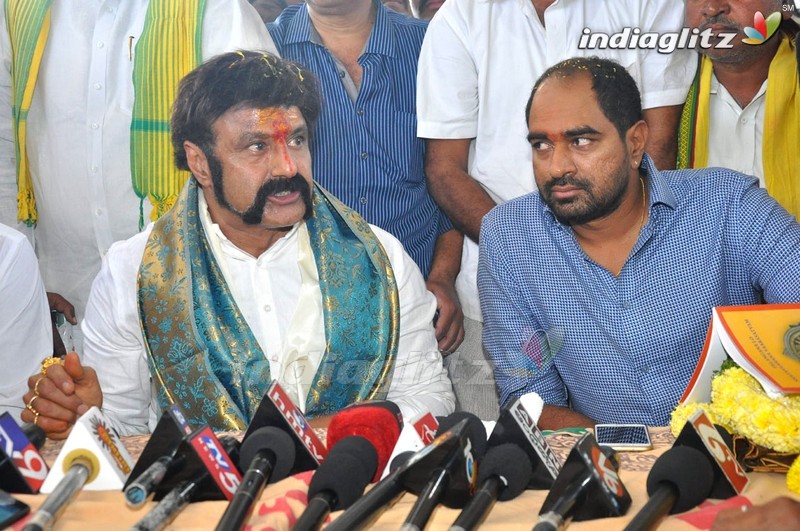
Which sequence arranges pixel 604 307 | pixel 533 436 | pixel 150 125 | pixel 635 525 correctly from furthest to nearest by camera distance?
1. pixel 150 125
2. pixel 604 307
3. pixel 533 436
4. pixel 635 525

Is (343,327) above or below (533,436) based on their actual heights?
below

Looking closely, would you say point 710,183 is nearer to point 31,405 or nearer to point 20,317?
point 31,405

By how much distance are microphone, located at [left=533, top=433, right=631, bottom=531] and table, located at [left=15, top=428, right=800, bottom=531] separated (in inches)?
1.0

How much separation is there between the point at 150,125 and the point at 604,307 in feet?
4.86

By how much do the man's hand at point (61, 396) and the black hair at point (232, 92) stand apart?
845 mm

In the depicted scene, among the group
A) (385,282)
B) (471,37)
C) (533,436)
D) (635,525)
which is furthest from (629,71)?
(635,525)

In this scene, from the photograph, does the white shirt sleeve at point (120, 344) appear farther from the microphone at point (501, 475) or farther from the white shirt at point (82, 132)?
the microphone at point (501, 475)

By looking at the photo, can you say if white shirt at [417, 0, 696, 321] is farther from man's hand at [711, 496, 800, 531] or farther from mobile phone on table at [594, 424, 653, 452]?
man's hand at [711, 496, 800, 531]

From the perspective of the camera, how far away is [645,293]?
263 centimetres

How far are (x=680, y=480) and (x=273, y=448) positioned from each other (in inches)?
26.4

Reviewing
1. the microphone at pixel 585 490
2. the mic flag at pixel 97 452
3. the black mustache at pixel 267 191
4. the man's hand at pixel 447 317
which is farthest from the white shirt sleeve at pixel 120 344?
the microphone at pixel 585 490

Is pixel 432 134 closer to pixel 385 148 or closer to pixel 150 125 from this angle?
pixel 385 148

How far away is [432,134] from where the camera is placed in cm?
290

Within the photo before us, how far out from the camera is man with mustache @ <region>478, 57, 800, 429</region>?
8.55 feet
